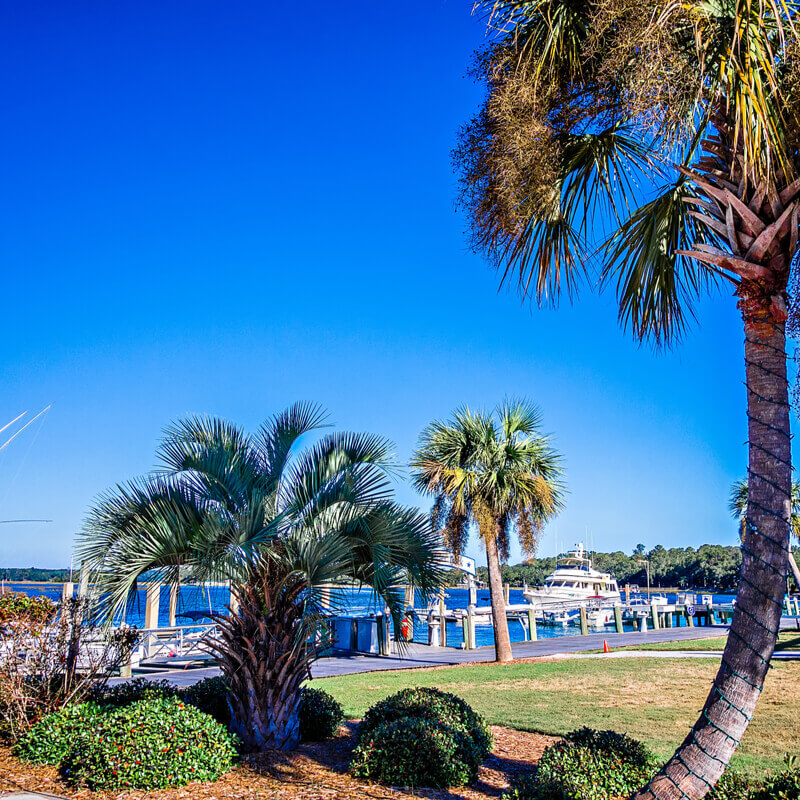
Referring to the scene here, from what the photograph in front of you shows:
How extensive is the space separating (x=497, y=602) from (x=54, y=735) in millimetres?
12328

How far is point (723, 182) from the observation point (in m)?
4.74

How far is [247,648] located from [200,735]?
95 cm

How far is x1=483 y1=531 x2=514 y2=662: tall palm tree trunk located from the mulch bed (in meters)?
9.85

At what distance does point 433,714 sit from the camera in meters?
7.04

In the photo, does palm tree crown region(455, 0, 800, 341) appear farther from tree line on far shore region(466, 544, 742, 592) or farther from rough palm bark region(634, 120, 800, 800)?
tree line on far shore region(466, 544, 742, 592)

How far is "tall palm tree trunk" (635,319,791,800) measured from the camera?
4.19 metres

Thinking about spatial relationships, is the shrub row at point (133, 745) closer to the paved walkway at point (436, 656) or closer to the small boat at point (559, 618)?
the paved walkway at point (436, 656)

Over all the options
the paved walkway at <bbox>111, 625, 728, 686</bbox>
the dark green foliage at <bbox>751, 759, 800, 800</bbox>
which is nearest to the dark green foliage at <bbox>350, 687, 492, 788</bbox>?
the dark green foliage at <bbox>751, 759, 800, 800</bbox>

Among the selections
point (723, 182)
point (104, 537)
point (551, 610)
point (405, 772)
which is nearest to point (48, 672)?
point (104, 537)

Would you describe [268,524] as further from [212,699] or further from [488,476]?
[488,476]

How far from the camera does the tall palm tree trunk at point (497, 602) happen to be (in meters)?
17.4

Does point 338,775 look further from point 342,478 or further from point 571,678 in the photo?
point 571,678

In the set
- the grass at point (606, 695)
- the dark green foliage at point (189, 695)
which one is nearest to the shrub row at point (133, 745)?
the dark green foliage at point (189, 695)

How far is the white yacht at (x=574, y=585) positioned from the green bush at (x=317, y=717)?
1857 inches
